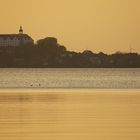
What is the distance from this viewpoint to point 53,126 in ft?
23.5

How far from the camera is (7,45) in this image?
51.5 m

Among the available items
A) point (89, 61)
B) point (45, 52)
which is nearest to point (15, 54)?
point (45, 52)

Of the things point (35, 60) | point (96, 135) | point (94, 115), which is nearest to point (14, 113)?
point (94, 115)

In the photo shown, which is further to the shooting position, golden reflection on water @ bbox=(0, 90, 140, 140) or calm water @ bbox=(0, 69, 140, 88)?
calm water @ bbox=(0, 69, 140, 88)

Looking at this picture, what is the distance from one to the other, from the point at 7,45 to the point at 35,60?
11.8 meters

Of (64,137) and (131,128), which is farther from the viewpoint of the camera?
(131,128)

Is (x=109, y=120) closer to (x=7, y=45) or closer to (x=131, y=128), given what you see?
(x=131, y=128)

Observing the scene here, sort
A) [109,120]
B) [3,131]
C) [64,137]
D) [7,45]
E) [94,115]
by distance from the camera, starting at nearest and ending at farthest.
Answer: [64,137] → [3,131] → [109,120] → [94,115] → [7,45]

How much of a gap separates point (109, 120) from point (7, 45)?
44029 millimetres

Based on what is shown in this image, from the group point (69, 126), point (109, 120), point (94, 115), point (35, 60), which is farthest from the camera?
point (35, 60)

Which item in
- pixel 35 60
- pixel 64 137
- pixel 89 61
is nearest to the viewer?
pixel 64 137

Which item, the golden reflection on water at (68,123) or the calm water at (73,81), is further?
the calm water at (73,81)

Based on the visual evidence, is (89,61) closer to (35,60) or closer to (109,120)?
(35,60)

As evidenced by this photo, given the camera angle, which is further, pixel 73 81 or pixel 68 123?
pixel 73 81
